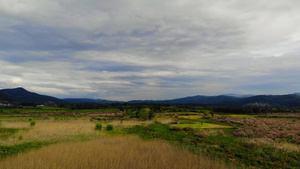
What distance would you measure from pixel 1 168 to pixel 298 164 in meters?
14.9

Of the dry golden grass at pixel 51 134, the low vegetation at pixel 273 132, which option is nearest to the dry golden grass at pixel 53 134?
the dry golden grass at pixel 51 134

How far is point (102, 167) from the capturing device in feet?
21.4

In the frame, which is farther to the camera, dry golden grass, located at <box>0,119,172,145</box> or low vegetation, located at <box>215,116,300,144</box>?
low vegetation, located at <box>215,116,300,144</box>

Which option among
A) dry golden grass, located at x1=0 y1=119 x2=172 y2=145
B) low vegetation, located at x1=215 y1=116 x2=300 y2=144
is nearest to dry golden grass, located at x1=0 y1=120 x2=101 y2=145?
dry golden grass, located at x1=0 y1=119 x2=172 y2=145

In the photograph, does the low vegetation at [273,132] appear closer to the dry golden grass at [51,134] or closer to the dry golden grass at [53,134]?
the dry golden grass at [53,134]

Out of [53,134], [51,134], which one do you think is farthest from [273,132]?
[51,134]

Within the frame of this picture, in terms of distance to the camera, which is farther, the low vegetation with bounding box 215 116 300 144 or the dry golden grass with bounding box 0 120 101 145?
the low vegetation with bounding box 215 116 300 144

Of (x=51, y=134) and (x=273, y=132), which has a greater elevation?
(x=51, y=134)

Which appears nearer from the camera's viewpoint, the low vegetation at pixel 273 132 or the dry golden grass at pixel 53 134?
the dry golden grass at pixel 53 134

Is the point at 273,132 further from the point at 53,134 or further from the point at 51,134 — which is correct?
the point at 51,134

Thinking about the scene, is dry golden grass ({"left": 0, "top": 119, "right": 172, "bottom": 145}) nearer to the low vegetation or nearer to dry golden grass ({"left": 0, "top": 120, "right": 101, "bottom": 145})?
dry golden grass ({"left": 0, "top": 120, "right": 101, "bottom": 145})

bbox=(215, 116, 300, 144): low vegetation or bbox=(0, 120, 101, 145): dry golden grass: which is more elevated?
bbox=(0, 120, 101, 145): dry golden grass

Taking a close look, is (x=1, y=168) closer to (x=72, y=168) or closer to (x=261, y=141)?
(x=72, y=168)

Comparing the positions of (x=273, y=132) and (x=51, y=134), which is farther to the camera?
(x=273, y=132)
